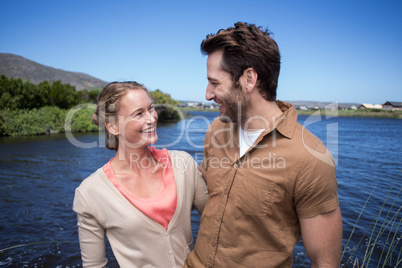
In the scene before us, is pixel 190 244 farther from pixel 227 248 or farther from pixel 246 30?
pixel 246 30

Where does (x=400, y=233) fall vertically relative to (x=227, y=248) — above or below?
below

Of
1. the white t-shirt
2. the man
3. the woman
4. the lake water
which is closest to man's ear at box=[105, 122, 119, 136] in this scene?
the woman

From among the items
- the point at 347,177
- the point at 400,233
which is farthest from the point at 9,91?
the point at 400,233

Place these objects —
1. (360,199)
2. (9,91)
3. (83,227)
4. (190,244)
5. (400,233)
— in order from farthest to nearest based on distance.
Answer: (9,91) → (360,199) → (400,233) → (190,244) → (83,227)

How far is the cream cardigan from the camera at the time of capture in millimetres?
2084

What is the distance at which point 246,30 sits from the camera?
2.11 meters

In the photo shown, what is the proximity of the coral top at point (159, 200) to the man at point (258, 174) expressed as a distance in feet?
1.01

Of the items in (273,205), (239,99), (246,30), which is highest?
(246,30)

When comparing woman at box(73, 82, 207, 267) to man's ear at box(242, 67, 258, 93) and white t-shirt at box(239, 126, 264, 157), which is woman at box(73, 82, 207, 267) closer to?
white t-shirt at box(239, 126, 264, 157)

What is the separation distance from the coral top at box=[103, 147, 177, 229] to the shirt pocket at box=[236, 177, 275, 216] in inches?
22.8

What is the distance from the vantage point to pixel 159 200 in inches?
87.3

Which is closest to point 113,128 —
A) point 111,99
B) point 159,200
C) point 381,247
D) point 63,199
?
point 111,99

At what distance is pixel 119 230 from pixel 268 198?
1.17 metres

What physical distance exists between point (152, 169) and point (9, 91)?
30.5 m
